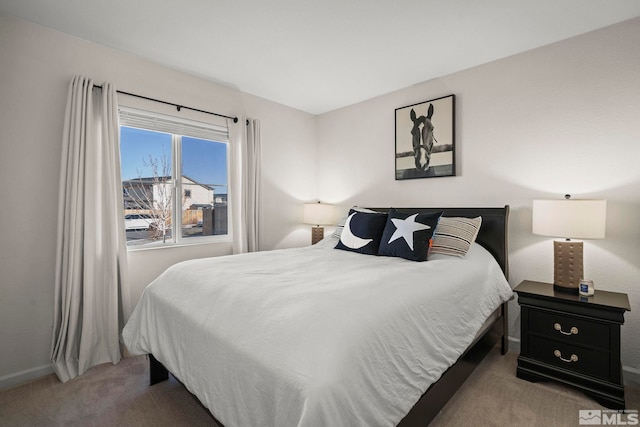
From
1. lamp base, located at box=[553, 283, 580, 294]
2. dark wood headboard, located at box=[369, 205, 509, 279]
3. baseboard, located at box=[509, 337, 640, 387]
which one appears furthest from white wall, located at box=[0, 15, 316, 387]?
baseboard, located at box=[509, 337, 640, 387]

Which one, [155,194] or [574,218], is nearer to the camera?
[574,218]

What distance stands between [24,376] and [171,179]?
5.87ft

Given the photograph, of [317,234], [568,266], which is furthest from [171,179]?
[568,266]

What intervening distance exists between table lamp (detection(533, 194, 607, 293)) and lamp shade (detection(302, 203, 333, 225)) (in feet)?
6.96

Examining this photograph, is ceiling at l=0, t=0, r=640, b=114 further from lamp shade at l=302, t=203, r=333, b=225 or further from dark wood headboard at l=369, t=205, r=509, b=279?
lamp shade at l=302, t=203, r=333, b=225

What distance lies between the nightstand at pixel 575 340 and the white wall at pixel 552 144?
0.37 meters

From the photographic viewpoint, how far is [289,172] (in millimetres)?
3865

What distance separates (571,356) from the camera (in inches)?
75.4

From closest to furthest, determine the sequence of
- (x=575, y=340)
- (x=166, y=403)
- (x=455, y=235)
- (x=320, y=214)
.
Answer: (x=166, y=403) → (x=575, y=340) → (x=455, y=235) → (x=320, y=214)

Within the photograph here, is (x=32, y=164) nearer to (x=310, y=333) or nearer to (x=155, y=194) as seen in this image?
(x=155, y=194)

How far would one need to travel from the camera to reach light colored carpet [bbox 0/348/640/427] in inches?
64.8

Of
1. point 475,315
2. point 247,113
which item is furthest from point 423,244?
point 247,113

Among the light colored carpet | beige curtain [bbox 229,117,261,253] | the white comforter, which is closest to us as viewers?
the white comforter

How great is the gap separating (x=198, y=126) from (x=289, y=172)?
124 centimetres
